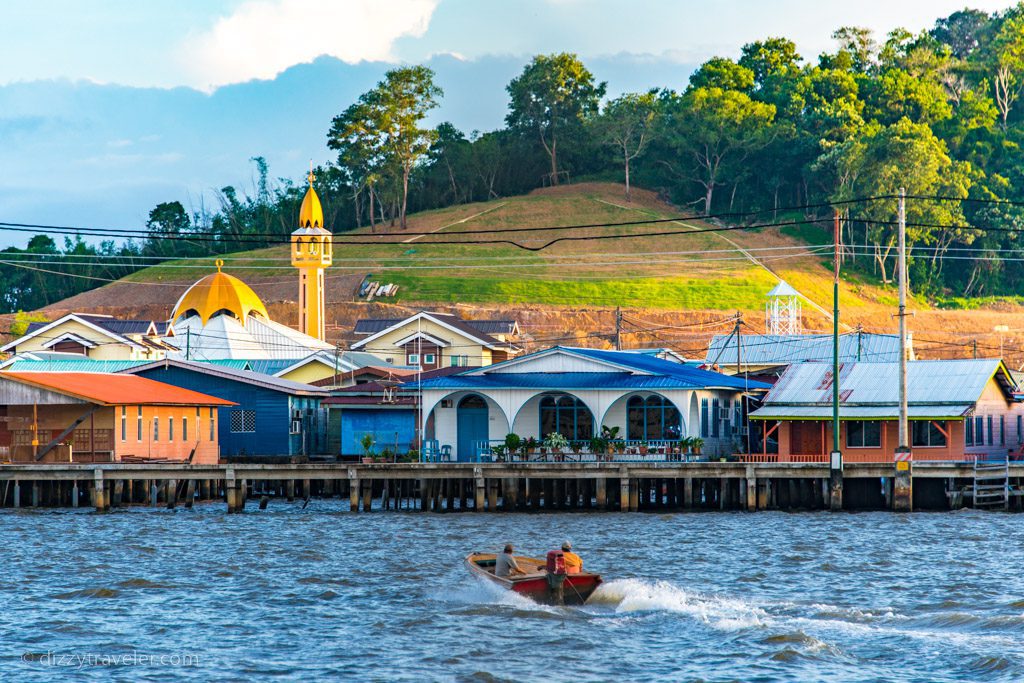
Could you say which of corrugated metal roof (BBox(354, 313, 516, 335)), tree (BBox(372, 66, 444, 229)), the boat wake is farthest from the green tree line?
the boat wake

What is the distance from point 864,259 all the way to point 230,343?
74.1 m

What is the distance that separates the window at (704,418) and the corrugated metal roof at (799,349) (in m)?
20.0

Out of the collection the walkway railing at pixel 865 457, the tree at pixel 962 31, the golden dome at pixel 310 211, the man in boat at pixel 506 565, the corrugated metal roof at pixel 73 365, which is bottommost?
the man in boat at pixel 506 565

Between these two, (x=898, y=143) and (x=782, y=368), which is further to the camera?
(x=898, y=143)

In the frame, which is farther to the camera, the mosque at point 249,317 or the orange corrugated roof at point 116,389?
the mosque at point 249,317

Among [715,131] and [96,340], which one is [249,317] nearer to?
[96,340]

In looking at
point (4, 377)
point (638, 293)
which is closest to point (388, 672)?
point (4, 377)

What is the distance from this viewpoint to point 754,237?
499 ft

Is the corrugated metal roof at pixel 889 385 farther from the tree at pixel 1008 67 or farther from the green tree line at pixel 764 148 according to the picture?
the tree at pixel 1008 67

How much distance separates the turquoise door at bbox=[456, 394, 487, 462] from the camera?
58.7 m

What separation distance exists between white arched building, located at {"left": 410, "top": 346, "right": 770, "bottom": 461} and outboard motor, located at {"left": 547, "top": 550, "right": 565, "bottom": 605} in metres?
24.1

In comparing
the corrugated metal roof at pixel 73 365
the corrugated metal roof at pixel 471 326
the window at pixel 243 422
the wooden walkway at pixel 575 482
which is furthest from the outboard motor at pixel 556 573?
the corrugated metal roof at pixel 471 326

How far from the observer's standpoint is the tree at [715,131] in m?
154

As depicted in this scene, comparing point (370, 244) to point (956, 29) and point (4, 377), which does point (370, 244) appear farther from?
point (4, 377)
